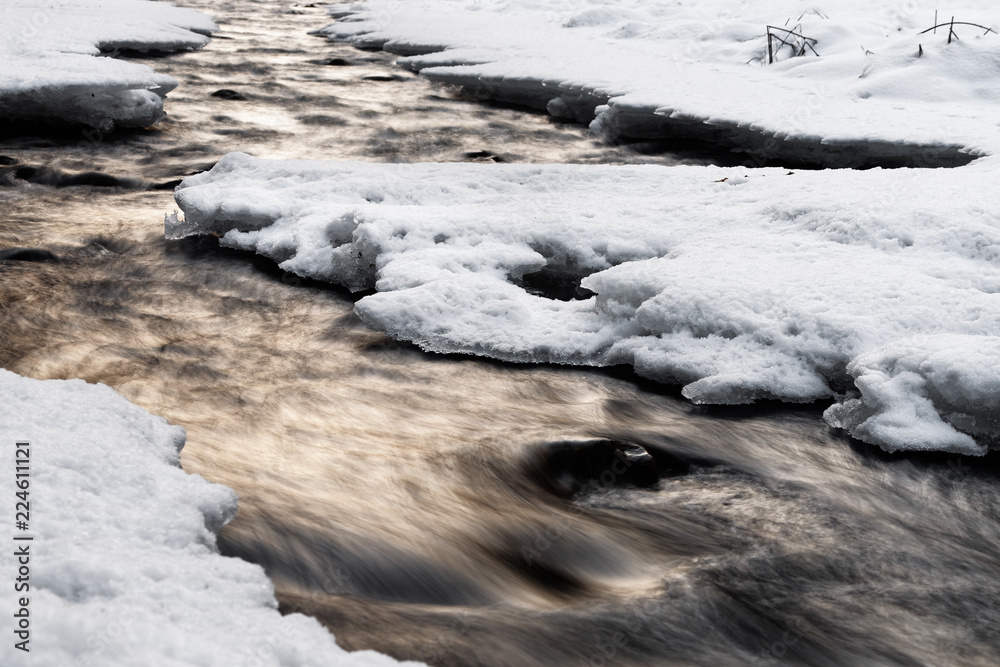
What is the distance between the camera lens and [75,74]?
6.06 m

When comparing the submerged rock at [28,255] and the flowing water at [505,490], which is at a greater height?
the submerged rock at [28,255]

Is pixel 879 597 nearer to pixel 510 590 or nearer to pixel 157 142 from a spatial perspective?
pixel 510 590

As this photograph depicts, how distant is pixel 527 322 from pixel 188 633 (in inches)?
82.5

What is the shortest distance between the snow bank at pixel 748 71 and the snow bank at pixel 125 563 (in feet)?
14.6

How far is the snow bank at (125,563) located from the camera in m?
1.33

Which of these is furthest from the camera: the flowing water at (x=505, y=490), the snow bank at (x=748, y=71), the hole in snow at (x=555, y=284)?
the snow bank at (x=748, y=71)

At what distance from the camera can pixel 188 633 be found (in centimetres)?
137

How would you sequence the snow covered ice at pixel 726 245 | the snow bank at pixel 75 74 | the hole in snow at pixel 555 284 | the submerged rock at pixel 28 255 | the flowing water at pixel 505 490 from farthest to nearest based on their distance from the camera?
the snow bank at pixel 75 74 < the submerged rock at pixel 28 255 < the hole in snow at pixel 555 284 < the snow covered ice at pixel 726 245 < the flowing water at pixel 505 490

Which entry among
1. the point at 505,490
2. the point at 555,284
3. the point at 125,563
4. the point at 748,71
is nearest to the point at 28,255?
the point at 555,284

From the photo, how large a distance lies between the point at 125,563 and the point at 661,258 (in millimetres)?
2467

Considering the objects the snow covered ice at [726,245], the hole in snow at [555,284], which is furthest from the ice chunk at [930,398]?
the hole in snow at [555,284]

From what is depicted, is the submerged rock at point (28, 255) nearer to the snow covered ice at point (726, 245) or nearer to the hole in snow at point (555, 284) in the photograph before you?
the snow covered ice at point (726, 245)

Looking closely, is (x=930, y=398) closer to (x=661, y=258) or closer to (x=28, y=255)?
(x=661, y=258)

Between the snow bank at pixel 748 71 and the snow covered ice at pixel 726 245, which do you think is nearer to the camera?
the snow covered ice at pixel 726 245
